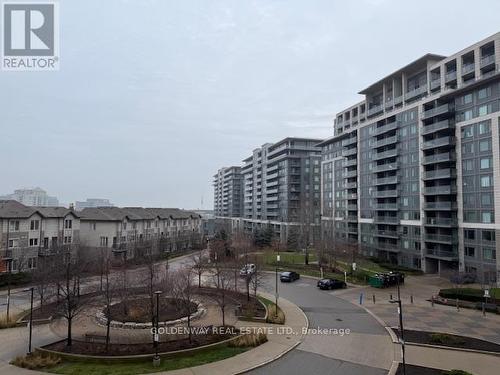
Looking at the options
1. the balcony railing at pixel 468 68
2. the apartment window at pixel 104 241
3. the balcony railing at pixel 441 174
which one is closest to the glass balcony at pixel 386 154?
the balcony railing at pixel 441 174

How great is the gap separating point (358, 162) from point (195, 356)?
60527 mm

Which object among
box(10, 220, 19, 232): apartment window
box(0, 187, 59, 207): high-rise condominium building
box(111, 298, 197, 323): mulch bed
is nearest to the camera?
box(111, 298, 197, 323): mulch bed

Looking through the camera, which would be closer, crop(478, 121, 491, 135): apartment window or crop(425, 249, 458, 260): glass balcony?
crop(478, 121, 491, 135): apartment window

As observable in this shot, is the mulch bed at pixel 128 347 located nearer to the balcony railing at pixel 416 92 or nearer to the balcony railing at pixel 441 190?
the balcony railing at pixel 441 190

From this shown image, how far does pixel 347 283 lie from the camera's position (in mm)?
43125

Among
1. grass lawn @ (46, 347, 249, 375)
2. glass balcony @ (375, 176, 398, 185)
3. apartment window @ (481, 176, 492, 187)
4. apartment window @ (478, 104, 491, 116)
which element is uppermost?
apartment window @ (478, 104, 491, 116)

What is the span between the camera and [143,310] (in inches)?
1061

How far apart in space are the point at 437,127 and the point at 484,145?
721cm

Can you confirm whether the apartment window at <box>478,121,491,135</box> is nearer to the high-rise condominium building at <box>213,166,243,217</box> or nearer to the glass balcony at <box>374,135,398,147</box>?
the glass balcony at <box>374,135,398,147</box>

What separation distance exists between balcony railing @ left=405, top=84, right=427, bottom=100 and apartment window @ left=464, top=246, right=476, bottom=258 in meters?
24.4

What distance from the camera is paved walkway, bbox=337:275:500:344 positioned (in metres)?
24.8

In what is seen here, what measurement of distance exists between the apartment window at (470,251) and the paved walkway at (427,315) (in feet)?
38.2

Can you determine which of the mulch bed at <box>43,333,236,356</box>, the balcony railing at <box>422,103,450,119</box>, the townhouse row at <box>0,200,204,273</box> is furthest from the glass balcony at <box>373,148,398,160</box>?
the mulch bed at <box>43,333,236,356</box>

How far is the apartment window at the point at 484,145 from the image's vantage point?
46.2 m
